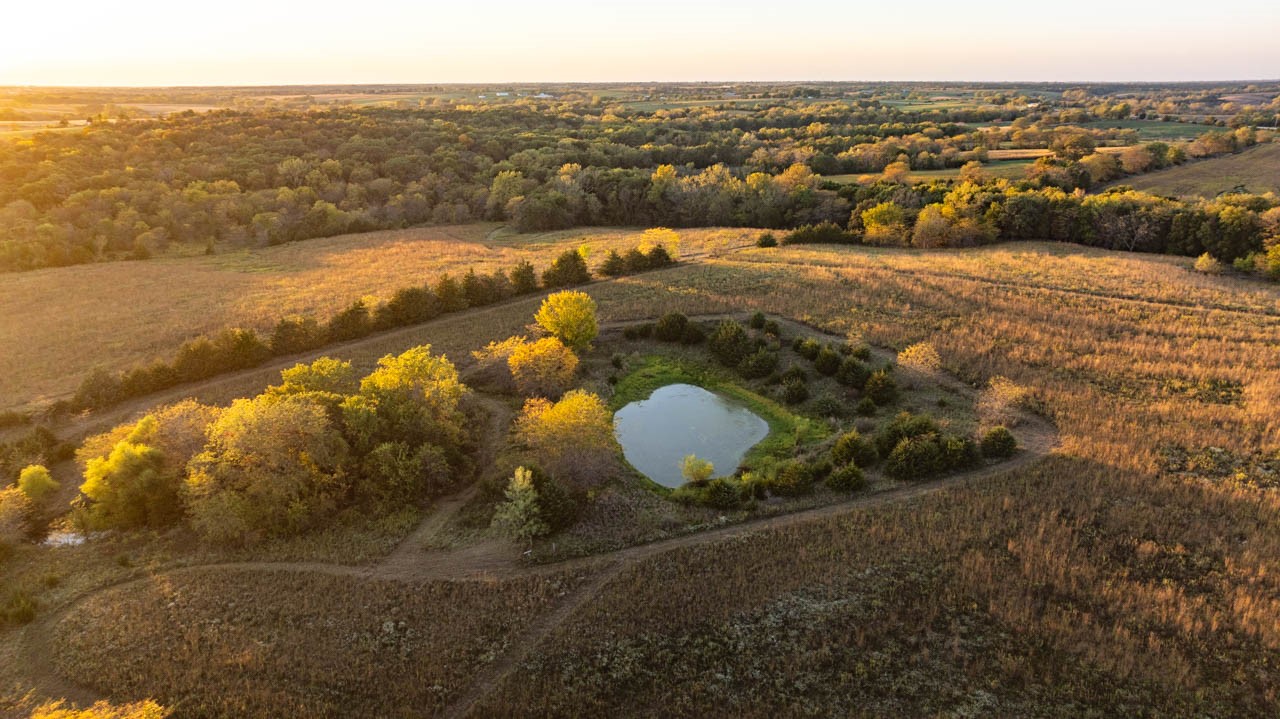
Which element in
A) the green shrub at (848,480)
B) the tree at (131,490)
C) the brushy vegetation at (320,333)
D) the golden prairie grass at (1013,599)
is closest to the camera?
the golden prairie grass at (1013,599)

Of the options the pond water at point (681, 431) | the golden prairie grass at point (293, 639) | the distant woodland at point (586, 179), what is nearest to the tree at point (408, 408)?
the golden prairie grass at point (293, 639)

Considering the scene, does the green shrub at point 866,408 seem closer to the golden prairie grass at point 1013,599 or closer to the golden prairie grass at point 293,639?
the golden prairie grass at point 1013,599

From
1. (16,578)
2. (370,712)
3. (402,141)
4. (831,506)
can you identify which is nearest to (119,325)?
(16,578)

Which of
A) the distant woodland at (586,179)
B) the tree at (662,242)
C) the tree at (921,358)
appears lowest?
Result: the tree at (921,358)

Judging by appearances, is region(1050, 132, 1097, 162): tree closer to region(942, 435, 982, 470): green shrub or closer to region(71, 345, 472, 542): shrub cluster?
region(942, 435, 982, 470): green shrub

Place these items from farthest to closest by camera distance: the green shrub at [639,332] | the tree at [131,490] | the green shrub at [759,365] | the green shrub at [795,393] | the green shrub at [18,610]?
1. the green shrub at [639,332]
2. the green shrub at [759,365]
3. the green shrub at [795,393]
4. the tree at [131,490]
5. the green shrub at [18,610]

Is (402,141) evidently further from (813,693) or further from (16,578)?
(813,693)

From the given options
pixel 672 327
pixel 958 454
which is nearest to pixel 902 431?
pixel 958 454

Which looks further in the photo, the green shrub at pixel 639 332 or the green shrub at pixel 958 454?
the green shrub at pixel 639 332
